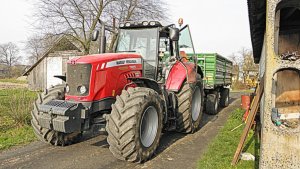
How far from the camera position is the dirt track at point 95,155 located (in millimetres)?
4496

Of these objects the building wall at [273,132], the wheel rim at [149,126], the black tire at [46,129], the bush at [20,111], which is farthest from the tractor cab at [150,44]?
the bush at [20,111]

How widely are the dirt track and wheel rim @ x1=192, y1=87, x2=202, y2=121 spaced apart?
2.41 feet

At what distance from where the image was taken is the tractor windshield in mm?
5926

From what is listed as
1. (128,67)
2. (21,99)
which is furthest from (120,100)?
(21,99)

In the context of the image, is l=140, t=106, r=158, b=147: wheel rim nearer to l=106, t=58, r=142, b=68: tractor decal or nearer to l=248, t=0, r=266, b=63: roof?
l=106, t=58, r=142, b=68: tractor decal

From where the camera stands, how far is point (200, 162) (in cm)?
464

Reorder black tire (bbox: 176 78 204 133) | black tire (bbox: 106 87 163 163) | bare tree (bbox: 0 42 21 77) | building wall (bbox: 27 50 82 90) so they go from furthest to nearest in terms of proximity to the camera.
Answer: bare tree (bbox: 0 42 21 77) < building wall (bbox: 27 50 82 90) < black tire (bbox: 176 78 204 133) < black tire (bbox: 106 87 163 163)

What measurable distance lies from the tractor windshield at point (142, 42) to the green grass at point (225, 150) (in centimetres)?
223

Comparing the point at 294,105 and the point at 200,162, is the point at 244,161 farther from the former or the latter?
the point at 294,105

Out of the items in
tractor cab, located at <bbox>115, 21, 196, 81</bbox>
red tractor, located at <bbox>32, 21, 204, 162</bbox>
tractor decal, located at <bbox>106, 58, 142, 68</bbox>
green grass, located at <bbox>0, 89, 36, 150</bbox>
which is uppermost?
tractor cab, located at <bbox>115, 21, 196, 81</bbox>

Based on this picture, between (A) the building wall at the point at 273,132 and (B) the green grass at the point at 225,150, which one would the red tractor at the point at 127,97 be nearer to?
(B) the green grass at the point at 225,150

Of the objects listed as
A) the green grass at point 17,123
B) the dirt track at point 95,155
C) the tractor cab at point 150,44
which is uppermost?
the tractor cab at point 150,44

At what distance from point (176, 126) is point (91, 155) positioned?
205 cm

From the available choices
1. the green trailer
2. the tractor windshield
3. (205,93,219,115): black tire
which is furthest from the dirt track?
the green trailer
